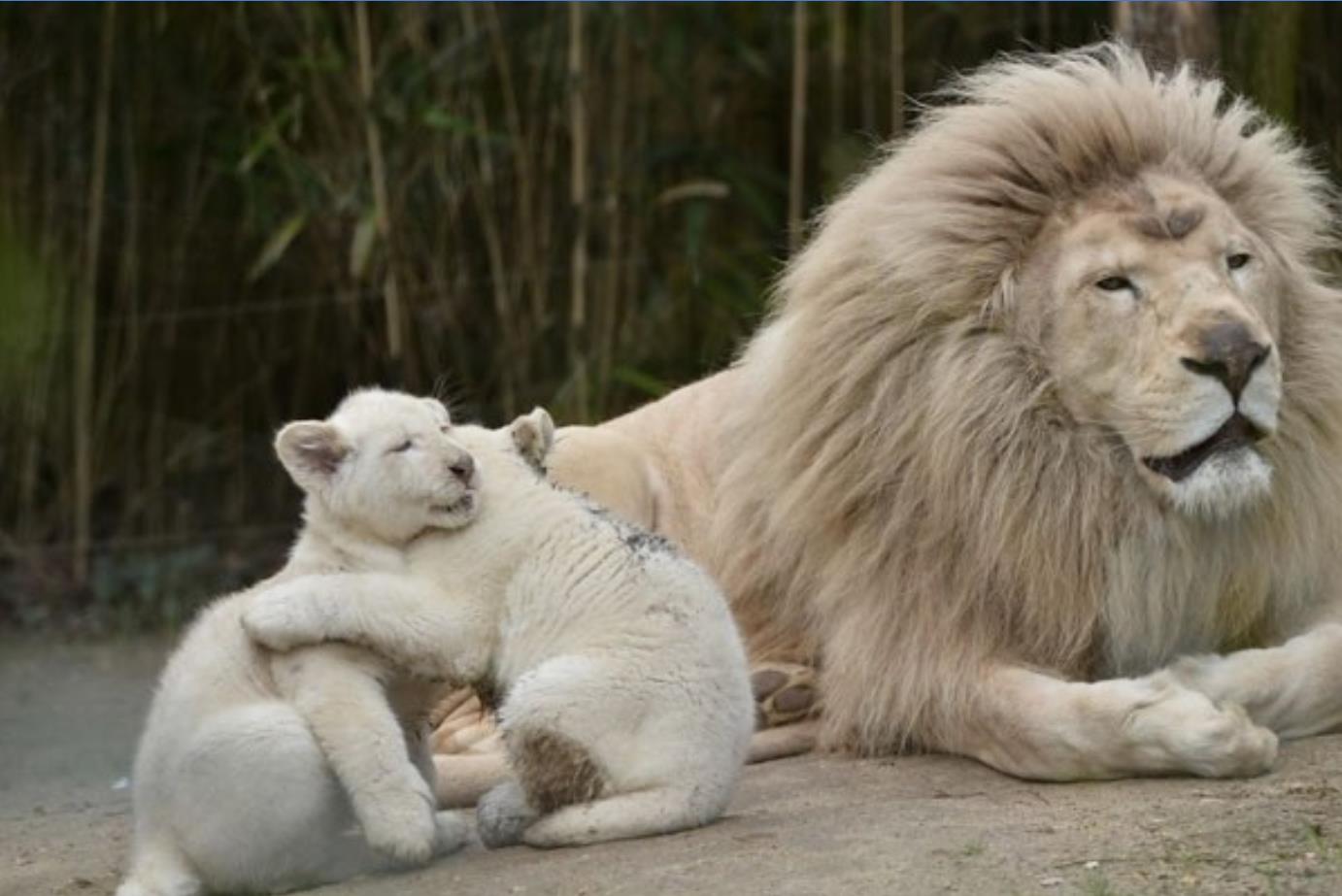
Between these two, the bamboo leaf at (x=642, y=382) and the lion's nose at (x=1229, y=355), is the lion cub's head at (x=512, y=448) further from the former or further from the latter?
the bamboo leaf at (x=642, y=382)

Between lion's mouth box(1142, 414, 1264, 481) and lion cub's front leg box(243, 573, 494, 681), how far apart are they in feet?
4.36

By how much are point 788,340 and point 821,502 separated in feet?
1.28

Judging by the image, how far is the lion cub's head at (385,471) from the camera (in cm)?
477

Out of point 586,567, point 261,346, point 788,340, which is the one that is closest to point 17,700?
point 261,346

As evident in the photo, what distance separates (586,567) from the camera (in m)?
4.73

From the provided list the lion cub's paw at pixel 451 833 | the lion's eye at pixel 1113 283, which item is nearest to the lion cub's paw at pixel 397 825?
the lion cub's paw at pixel 451 833

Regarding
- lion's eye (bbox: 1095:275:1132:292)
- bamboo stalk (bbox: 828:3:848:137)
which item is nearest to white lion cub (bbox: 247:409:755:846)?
lion's eye (bbox: 1095:275:1132:292)

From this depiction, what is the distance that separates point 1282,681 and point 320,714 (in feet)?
6.05

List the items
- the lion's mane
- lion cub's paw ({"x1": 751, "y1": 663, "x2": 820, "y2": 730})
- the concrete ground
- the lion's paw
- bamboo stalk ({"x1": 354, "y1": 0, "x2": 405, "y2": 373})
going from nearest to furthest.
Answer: the concrete ground
the lion's paw
the lion's mane
lion cub's paw ({"x1": 751, "y1": 663, "x2": 820, "y2": 730})
bamboo stalk ({"x1": 354, "y1": 0, "x2": 405, "y2": 373})

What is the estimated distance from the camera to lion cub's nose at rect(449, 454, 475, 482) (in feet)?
15.7

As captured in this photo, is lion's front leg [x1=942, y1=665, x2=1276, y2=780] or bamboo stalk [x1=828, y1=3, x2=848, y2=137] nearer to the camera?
lion's front leg [x1=942, y1=665, x2=1276, y2=780]

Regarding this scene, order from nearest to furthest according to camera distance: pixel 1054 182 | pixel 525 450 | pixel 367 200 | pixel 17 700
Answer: pixel 525 450 → pixel 1054 182 → pixel 17 700 → pixel 367 200

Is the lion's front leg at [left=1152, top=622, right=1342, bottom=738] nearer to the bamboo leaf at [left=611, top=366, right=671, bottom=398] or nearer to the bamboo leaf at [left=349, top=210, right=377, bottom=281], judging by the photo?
the bamboo leaf at [left=611, top=366, right=671, bottom=398]

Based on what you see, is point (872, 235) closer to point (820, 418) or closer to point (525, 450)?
point (820, 418)
